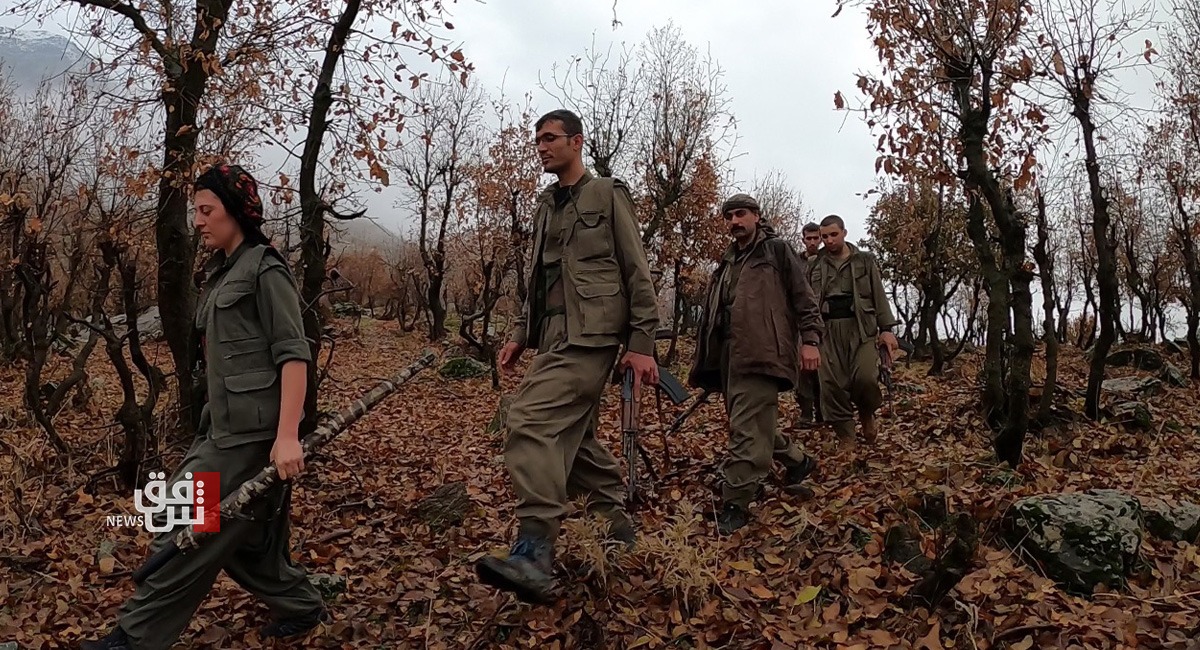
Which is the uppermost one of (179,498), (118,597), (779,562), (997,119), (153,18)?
(153,18)

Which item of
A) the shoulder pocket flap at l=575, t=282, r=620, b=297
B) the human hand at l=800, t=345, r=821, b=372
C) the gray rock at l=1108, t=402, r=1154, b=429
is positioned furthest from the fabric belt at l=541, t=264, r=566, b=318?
the gray rock at l=1108, t=402, r=1154, b=429

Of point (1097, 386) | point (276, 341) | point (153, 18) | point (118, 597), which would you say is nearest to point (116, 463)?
point (118, 597)

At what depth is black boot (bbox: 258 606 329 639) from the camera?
339 cm

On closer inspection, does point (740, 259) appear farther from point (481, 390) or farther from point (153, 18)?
point (481, 390)

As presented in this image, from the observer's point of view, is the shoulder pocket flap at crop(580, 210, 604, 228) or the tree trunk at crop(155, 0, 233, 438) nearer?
the shoulder pocket flap at crop(580, 210, 604, 228)

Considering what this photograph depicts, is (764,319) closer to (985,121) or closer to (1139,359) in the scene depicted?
(985,121)

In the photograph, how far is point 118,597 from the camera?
3.88 m

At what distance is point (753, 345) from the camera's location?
15.6 ft

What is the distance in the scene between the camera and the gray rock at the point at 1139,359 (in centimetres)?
1322

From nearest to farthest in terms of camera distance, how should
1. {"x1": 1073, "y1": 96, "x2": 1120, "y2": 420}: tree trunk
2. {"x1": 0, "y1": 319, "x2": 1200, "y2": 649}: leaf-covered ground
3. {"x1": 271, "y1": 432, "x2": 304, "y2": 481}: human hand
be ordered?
{"x1": 271, "y1": 432, "x2": 304, "y2": 481}: human hand, {"x1": 0, "y1": 319, "x2": 1200, "y2": 649}: leaf-covered ground, {"x1": 1073, "y1": 96, "x2": 1120, "y2": 420}: tree trunk

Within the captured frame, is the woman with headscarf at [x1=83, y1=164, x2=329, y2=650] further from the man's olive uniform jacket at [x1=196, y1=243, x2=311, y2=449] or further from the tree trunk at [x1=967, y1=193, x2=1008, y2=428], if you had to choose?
the tree trunk at [x1=967, y1=193, x2=1008, y2=428]

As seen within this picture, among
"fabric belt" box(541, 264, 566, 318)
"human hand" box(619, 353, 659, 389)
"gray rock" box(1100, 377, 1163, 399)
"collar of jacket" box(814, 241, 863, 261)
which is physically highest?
"collar of jacket" box(814, 241, 863, 261)

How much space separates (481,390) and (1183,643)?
11.2 meters

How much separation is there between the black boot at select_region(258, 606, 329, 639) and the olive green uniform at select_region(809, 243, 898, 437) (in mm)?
4535
